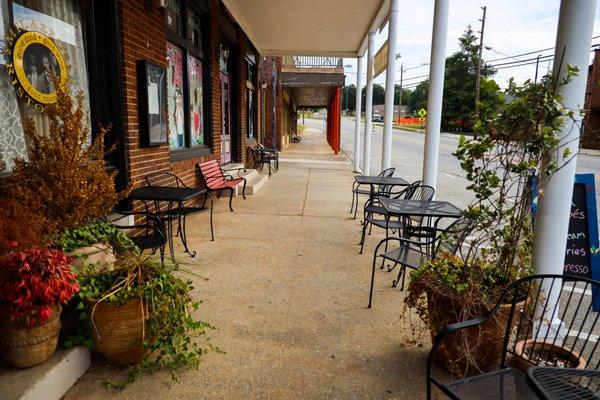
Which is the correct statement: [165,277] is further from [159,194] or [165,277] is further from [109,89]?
[109,89]

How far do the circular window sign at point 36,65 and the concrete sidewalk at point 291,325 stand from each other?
207 centimetres

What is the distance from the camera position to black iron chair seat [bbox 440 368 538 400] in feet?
5.70

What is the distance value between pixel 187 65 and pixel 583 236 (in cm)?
573

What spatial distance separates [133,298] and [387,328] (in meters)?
1.78

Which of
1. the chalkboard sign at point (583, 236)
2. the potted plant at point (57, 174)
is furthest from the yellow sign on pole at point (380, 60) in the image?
the potted plant at point (57, 174)

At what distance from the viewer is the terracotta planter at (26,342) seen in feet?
6.75

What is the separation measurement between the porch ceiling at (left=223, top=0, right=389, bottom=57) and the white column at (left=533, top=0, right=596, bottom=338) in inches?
232

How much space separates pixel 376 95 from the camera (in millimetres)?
116250

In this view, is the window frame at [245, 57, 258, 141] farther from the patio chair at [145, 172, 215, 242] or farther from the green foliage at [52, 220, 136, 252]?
the green foliage at [52, 220, 136, 252]

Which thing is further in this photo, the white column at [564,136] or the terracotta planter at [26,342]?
the white column at [564,136]

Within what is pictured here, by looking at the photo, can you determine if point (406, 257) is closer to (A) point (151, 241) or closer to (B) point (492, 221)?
(B) point (492, 221)

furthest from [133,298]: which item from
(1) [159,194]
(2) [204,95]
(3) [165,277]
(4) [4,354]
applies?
(2) [204,95]

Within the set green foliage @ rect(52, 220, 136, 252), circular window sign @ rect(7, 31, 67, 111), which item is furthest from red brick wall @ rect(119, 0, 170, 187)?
green foliage @ rect(52, 220, 136, 252)

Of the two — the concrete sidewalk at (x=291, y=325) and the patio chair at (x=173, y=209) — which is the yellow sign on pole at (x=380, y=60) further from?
the patio chair at (x=173, y=209)
